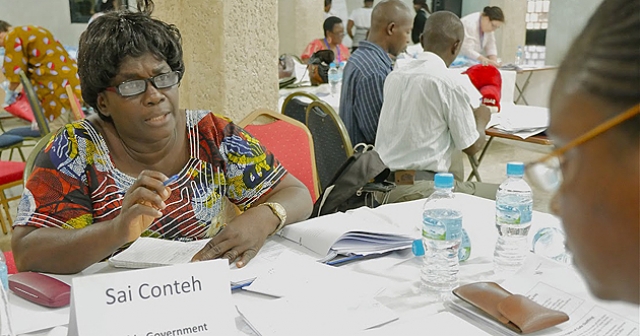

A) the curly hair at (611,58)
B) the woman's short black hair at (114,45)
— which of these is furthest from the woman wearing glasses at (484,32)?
the curly hair at (611,58)

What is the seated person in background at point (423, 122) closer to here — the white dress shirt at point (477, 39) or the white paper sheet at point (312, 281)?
the white paper sheet at point (312, 281)

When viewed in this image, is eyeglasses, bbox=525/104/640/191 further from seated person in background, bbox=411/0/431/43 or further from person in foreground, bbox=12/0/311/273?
seated person in background, bbox=411/0/431/43

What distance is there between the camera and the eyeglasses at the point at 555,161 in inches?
20.7

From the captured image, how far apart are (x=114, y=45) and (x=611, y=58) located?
1431 millimetres

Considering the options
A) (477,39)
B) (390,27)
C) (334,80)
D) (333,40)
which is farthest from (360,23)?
(390,27)

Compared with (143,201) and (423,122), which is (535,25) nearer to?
(423,122)

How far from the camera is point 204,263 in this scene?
1.16 m

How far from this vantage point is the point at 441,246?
58.7 inches

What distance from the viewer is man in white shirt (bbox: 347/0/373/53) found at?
9539mm

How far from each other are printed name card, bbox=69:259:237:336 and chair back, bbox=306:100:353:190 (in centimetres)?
176

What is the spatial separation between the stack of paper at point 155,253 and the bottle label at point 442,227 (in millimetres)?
586

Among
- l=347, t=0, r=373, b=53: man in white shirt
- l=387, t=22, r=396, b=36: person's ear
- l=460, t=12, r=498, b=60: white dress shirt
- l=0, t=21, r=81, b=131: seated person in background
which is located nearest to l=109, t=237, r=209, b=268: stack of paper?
l=387, t=22, r=396, b=36: person's ear

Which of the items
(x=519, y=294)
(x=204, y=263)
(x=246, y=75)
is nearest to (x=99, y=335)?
(x=204, y=263)

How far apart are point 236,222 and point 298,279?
30 centimetres
